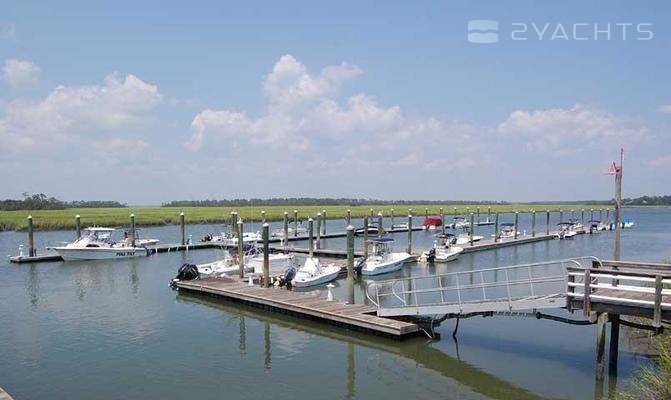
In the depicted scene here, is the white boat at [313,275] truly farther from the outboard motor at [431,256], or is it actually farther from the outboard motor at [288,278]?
the outboard motor at [431,256]

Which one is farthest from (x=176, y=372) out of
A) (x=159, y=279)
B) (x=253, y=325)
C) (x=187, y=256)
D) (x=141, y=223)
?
(x=141, y=223)

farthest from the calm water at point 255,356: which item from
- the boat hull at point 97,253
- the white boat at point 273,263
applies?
the boat hull at point 97,253

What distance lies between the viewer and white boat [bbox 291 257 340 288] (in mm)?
30625

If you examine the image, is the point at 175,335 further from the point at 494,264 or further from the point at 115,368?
the point at 494,264

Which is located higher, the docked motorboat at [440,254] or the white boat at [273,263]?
the white boat at [273,263]

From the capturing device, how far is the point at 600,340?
1421 cm

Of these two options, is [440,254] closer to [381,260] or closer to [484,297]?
[381,260]

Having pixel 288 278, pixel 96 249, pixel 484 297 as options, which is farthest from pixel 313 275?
pixel 96 249

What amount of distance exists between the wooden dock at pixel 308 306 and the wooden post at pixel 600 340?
19.2 feet

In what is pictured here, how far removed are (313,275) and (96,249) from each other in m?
21.4

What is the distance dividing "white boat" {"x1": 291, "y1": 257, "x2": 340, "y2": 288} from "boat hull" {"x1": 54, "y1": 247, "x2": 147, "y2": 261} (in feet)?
65.2

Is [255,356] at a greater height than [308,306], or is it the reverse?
[308,306]

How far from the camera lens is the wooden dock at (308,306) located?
1892 centimetres

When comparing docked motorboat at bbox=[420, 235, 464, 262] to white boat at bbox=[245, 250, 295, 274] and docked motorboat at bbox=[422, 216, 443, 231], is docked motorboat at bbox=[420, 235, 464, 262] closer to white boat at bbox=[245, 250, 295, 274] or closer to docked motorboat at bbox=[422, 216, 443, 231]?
white boat at bbox=[245, 250, 295, 274]
